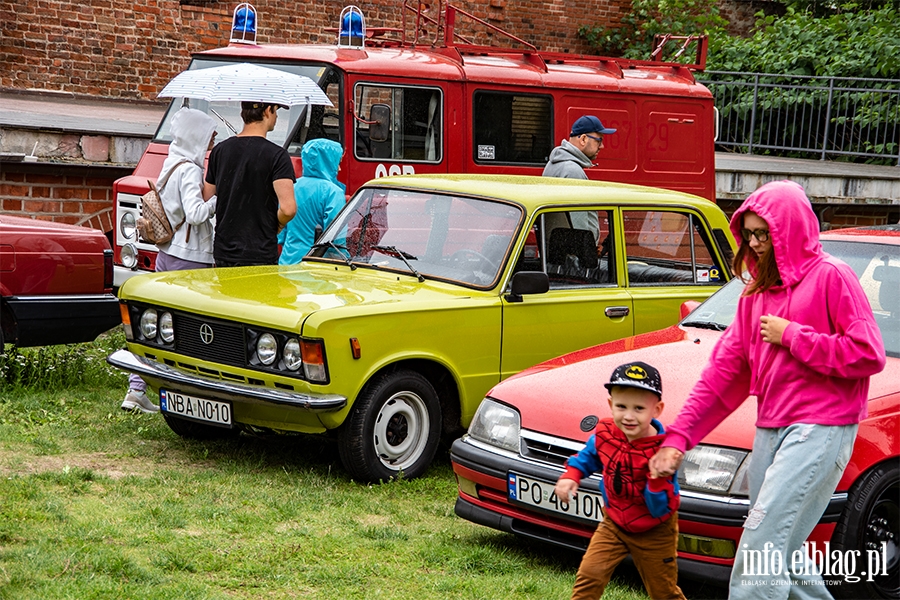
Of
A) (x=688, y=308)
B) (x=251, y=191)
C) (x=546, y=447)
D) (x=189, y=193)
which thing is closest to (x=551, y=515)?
(x=546, y=447)

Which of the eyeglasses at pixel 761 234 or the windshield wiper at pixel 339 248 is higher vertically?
the eyeglasses at pixel 761 234

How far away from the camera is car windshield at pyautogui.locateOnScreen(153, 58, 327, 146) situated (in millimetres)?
9953

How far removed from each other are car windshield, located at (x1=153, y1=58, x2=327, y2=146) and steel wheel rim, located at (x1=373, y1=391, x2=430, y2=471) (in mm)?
4118

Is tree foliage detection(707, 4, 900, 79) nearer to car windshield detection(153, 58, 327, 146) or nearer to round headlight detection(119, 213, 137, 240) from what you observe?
car windshield detection(153, 58, 327, 146)

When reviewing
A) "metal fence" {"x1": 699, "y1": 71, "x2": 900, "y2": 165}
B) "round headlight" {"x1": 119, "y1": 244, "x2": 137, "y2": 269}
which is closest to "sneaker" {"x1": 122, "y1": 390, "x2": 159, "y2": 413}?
"round headlight" {"x1": 119, "y1": 244, "x2": 137, "y2": 269}

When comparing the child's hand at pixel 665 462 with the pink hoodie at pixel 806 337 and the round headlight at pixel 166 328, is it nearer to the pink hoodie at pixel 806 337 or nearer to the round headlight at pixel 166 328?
the pink hoodie at pixel 806 337

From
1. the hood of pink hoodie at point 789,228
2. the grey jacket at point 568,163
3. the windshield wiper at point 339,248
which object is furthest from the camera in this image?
Answer: the grey jacket at point 568,163

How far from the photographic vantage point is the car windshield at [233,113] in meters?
9.95

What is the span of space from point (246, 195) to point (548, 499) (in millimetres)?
3296

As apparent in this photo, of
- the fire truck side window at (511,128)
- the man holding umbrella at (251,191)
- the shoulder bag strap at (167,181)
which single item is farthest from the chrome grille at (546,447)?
the fire truck side window at (511,128)

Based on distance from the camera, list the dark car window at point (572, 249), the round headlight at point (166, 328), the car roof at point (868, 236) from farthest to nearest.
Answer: the dark car window at point (572, 249) → the round headlight at point (166, 328) → the car roof at point (868, 236)

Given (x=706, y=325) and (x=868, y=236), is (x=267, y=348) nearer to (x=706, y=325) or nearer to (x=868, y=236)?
(x=706, y=325)

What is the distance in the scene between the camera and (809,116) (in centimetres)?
2130

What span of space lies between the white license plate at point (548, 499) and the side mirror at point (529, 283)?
1554 mm
